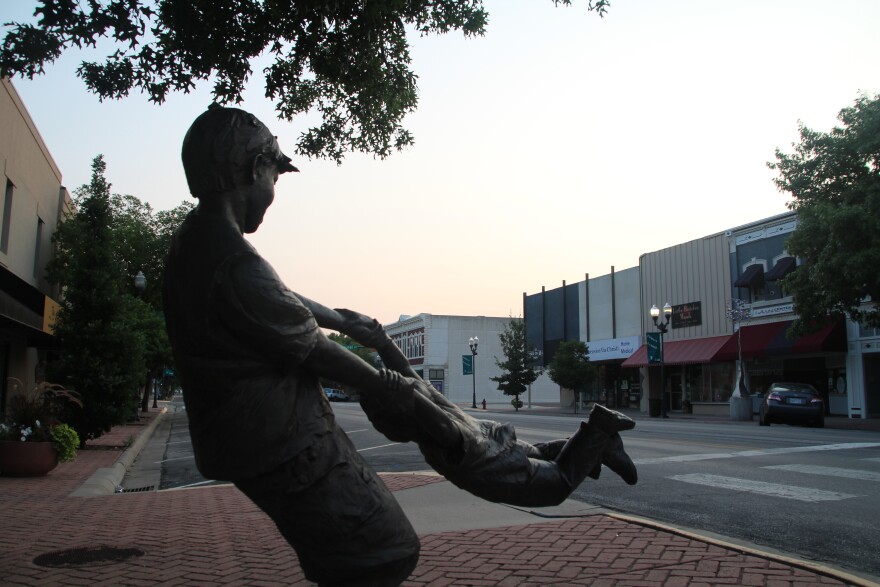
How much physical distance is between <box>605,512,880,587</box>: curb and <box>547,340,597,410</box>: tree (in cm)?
3069

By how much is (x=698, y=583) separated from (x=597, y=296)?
3738cm

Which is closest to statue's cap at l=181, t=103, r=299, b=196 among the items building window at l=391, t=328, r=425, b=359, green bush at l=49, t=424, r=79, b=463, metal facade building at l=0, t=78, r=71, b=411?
green bush at l=49, t=424, r=79, b=463

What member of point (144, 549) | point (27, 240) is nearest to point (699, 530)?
point (144, 549)

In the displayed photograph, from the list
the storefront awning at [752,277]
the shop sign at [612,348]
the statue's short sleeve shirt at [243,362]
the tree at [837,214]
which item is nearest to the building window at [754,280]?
the storefront awning at [752,277]

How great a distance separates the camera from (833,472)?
30.7ft

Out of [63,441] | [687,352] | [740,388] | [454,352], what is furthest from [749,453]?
[454,352]

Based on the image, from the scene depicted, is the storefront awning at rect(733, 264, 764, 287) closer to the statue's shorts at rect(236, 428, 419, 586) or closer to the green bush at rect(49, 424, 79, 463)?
the green bush at rect(49, 424, 79, 463)

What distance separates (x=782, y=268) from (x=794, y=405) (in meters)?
8.99

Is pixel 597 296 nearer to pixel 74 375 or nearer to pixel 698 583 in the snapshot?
pixel 74 375

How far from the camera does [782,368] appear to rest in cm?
2881

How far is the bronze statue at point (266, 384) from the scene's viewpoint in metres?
2.05

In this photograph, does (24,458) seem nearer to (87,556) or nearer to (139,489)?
(139,489)

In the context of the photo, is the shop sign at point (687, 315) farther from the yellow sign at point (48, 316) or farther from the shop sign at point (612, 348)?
the yellow sign at point (48, 316)

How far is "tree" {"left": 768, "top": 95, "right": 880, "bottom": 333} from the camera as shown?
2005 centimetres
